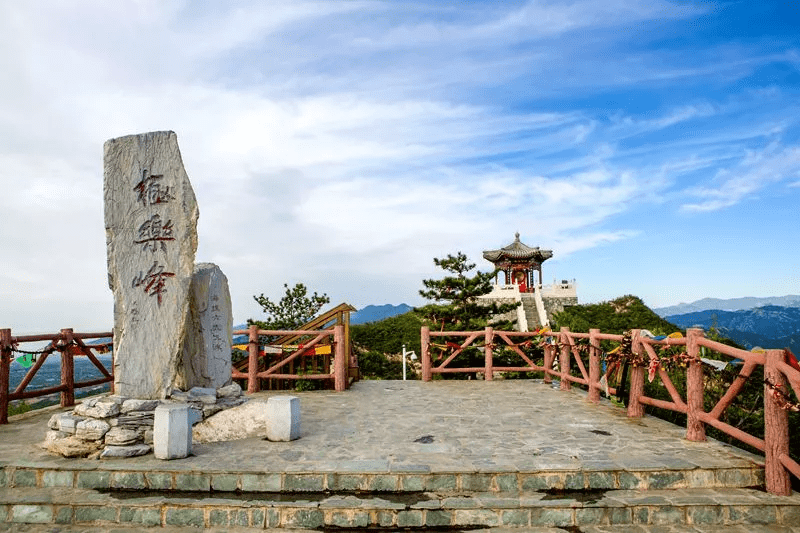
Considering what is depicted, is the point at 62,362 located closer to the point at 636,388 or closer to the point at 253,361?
the point at 253,361

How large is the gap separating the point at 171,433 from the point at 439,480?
293cm

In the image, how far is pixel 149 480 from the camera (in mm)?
5000

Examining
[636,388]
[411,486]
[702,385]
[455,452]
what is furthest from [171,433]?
[636,388]

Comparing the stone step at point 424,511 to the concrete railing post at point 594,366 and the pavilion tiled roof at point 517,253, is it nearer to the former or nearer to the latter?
the concrete railing post at point 594,366

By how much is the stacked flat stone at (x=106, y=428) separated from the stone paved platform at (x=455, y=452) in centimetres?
17

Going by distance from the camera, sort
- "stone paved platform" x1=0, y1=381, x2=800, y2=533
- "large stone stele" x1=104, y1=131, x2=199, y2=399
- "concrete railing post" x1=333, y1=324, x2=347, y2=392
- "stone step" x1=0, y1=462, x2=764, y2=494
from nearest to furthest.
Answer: "stone paved platform" x1=0, y1=381, x2=800, y2=533 < "stone step" x1=0, y1=462, x2=764, y2=494 < "large stone stele" x1=104, y1=131, x2=199, y2=399 < "concrete railing post" x1=333, y1=324, x2=347, y2=392

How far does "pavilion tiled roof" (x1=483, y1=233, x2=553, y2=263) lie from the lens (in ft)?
127

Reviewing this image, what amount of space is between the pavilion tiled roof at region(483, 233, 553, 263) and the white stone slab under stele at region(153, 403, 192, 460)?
3491 cm

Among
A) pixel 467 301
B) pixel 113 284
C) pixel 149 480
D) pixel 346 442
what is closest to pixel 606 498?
pixel 346 442

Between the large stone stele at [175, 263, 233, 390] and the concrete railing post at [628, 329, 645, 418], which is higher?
the large stone stele at [175, 263, 233, 390]

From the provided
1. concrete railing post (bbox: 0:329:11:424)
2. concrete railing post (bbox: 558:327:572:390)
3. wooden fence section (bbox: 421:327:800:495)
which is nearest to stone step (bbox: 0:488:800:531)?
wooden fence section (bbox: 421:327:800:495)

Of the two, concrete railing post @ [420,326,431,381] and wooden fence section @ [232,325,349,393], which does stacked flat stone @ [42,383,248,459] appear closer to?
wooden fence section @ [232,325,349,393]

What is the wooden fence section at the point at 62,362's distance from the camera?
7.46 metres

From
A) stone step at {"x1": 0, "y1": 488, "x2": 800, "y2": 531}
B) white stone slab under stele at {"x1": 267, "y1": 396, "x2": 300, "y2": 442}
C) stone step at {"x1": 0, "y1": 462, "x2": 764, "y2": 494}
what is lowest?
stone step at {"x1": 0, "y1": 488, "x2": 800, "y2": 531}
